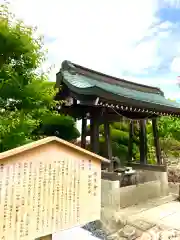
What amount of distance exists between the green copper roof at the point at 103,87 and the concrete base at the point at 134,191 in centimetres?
235

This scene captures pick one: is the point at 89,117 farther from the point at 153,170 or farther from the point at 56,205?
the point at 56,205

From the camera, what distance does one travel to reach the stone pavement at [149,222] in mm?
4637

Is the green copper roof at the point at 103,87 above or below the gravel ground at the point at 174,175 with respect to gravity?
above

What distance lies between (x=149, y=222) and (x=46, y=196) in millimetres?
3670

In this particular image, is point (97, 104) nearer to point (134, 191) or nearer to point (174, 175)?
point (134, 191)

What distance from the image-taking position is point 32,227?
2.30 metres

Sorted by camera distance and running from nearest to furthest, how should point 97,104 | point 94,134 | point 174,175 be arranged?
1. point 97,104
2. point 94,134
3. point 174,175

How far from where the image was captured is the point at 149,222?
5.17m

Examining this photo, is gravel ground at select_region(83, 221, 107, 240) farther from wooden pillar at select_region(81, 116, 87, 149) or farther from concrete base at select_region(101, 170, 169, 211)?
wooden pillar at select_region(81, 116, 87, 149)

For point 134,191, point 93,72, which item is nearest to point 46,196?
point 134,191

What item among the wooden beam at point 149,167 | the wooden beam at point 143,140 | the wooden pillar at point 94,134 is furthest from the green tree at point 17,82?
the wooden beam at point 149,167

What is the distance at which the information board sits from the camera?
219 cm

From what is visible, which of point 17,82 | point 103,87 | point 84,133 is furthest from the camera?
point 84,133

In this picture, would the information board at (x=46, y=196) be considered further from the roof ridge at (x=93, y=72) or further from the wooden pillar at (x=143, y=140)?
the wooden pillar at (x=143, y=140)
